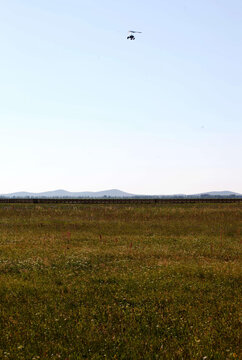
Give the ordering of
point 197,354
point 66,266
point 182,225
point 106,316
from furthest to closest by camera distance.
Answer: point 182,225, point 66,266, point 106,316, point 197,354

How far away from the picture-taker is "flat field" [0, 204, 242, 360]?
7773mm

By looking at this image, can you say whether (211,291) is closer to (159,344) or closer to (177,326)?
(177,326)

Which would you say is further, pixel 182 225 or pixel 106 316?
pixel 182 225

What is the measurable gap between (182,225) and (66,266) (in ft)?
57.0

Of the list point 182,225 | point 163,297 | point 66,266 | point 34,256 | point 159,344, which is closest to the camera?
point 159,344

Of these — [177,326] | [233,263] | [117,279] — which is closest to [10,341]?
[177,326]

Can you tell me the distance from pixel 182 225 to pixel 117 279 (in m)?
18.5

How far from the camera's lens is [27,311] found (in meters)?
9.74

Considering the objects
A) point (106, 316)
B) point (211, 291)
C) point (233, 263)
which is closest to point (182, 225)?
point (233, 263)

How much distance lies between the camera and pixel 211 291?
37.4 feet

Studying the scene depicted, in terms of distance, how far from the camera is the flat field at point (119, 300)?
7.77 m

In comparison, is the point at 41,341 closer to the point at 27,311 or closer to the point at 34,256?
the point at 27,311

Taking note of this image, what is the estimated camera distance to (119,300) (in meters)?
10.5

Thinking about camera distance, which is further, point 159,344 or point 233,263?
point 233,263
